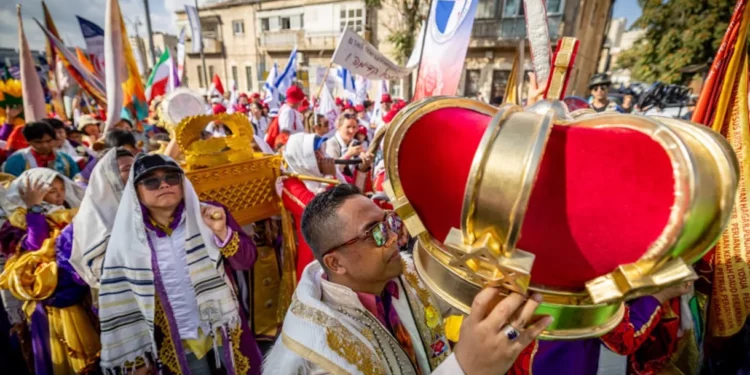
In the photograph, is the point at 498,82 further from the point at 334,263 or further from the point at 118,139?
the point at 334,263

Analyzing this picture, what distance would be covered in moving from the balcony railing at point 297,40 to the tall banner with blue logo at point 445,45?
65.6 feet

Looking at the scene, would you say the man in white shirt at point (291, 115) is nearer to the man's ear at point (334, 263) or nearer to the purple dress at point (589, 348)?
the man's ear at point (334, 263)

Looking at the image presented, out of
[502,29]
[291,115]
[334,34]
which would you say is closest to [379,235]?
[291,115]

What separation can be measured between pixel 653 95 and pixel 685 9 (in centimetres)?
850

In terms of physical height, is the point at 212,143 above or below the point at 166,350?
above

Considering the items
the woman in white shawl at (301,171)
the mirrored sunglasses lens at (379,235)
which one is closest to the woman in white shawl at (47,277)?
the woman in white shawl at (301,171)

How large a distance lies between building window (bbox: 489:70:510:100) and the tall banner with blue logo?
1525 cm

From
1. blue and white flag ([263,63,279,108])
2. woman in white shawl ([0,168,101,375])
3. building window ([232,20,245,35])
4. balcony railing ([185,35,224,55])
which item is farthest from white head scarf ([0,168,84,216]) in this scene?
balcony railing ([185,35,224,55])

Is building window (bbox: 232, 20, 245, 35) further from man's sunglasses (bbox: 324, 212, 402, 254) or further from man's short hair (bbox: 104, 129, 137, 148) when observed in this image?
man's sunglasses (bbox: 324, 212, 402, 254)

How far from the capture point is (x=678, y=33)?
1501cm

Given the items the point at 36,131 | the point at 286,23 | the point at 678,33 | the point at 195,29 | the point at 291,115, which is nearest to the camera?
the point at 36,131

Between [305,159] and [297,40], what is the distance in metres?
23.7

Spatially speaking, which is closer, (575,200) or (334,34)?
(575,200)

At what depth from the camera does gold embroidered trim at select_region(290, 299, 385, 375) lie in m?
1.21
